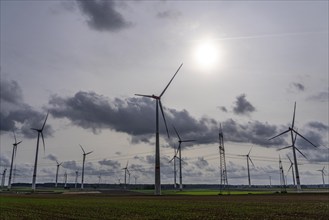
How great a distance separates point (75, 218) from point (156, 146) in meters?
71.3

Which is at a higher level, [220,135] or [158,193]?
[220,135]

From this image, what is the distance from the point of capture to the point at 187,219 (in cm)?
3281

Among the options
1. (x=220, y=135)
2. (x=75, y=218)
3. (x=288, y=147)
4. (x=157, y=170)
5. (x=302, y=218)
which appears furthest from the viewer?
(x=288, y=147)

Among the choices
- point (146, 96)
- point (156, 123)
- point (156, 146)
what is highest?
point (146, 96)

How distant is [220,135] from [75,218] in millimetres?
109239

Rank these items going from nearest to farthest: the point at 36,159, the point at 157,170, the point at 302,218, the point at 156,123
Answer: the point at 302,218 → the point at 157,170 → the point at 156,123 → the point at 36,159

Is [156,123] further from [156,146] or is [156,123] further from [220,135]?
[220,135]

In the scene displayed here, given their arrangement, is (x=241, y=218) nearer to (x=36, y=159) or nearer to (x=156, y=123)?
(x=156, y=123)

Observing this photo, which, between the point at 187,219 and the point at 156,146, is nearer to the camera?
the point at 187,219

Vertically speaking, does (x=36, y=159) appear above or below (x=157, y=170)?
above

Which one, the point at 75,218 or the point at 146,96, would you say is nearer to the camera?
the point at 75,218

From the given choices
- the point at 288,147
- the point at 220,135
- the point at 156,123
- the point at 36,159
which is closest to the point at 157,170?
the point at 156,123

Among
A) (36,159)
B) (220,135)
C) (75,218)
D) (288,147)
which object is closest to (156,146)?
(220,135)

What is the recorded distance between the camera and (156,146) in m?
106
